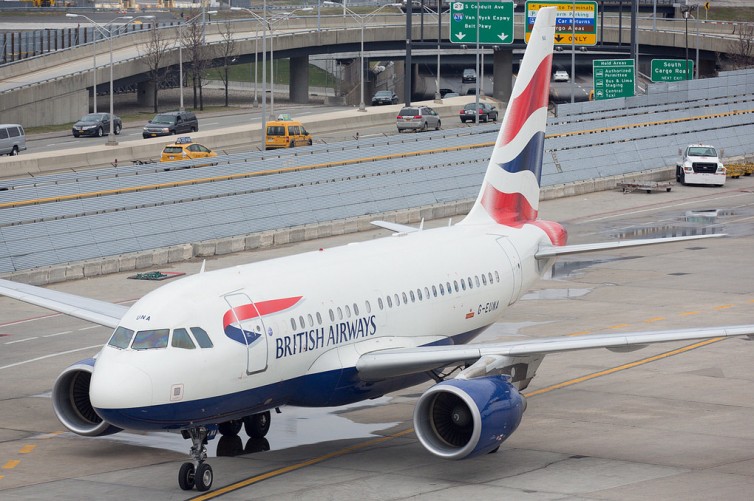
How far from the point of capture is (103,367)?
24750 mm

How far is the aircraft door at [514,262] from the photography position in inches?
1394

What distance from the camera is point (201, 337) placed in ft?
82.8

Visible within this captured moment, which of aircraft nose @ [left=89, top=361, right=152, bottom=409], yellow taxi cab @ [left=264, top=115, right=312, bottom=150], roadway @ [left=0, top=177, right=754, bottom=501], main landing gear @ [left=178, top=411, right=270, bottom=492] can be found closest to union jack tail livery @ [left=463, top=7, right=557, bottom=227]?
roadway @ [left=0, top=177, right=754, bottom=501]

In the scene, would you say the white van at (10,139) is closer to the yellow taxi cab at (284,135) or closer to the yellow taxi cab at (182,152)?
the yellow taxi cab at (182,152)

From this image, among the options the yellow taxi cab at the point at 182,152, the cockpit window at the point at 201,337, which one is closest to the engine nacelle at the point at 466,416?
the cockpit window at the point at 201,337

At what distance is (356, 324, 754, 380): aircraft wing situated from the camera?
89.9ft

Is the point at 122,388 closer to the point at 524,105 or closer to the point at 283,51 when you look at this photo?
the point at 524,105

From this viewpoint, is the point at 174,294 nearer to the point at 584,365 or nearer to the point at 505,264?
the point at 505,264

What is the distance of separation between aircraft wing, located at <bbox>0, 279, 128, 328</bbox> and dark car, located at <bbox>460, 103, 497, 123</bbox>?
293 ft

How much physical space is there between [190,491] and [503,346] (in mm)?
7508

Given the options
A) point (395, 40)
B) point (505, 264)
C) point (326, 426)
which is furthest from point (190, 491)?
point (395, 40)

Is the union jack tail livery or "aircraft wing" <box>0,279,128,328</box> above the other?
the union jack tail livery

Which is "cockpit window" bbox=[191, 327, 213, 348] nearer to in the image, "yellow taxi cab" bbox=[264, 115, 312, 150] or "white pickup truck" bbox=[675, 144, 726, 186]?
"white pickup truck" bbox=[675, 144, 726, 186]

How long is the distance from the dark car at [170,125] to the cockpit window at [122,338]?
86165mm
